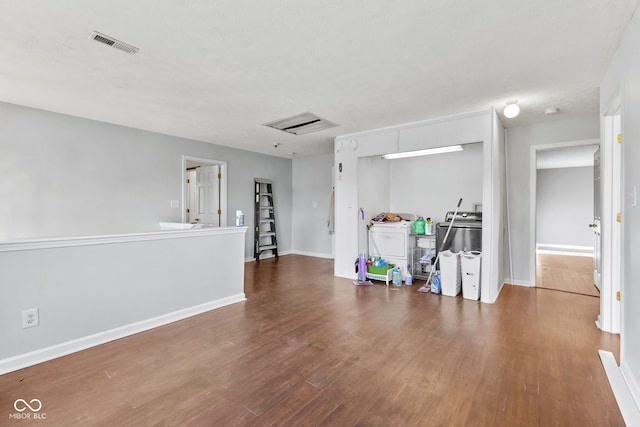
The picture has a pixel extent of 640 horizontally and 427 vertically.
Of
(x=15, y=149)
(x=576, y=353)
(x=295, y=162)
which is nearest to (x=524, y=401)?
(x=576, y=353)

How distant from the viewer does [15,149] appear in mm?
3635

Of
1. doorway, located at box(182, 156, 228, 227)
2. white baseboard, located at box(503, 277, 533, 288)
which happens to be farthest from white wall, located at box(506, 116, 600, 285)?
doorway, located at box(182, 156, 228, 227)

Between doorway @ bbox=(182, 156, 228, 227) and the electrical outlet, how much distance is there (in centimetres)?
361

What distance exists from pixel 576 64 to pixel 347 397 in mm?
3278

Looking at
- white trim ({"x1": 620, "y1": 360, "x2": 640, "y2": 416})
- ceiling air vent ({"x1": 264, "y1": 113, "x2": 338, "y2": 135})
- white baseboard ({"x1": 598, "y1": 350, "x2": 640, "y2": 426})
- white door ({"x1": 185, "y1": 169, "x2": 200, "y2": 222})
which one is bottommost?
white baseboard ({"x1": 598, "y1": 350, "x2": 640, "y2": 426})

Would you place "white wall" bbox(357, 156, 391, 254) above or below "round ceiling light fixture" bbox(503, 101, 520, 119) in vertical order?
below

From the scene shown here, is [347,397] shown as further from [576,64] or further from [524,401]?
[576,64]

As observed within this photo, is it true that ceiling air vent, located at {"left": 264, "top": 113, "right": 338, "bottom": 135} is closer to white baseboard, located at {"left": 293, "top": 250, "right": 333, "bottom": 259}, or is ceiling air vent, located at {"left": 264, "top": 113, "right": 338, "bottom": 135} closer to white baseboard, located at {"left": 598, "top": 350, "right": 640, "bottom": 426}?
white baseboard, located at {"left": 293, "top": 250, "right": 333, "bottom": 259}

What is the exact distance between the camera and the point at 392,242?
4887 mm

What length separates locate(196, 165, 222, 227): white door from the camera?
6125mm

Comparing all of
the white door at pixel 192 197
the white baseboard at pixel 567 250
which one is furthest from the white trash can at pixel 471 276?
the white baseboard at pixel 567 250

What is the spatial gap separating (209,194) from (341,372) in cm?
503

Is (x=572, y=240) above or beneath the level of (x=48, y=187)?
beneath

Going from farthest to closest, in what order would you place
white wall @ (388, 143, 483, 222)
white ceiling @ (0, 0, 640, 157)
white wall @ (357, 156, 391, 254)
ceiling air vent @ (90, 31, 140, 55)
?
1. white wall @ (357, 156, 391, 254)
2. white wall @ (388, 143, 483, 222)
3. ceiling air vent @ (90, 31, 140, 55)
4. white ceiling @ (0, 0, 640, 157)
